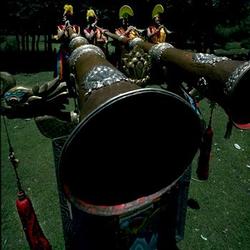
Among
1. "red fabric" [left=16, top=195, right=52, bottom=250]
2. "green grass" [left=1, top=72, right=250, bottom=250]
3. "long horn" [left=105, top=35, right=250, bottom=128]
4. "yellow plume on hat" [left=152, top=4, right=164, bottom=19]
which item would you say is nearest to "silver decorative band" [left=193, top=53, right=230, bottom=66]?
"long horn" [left=105, top=35, right=250, bottom=128]

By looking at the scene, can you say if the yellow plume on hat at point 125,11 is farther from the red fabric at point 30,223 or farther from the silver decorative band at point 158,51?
the red fabric at point 30,223

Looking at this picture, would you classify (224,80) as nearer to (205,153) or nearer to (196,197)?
(205,153)

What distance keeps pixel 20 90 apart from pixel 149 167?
1283 mm

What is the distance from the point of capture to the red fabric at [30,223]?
3162 millimetres

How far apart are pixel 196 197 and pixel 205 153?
2182 mm

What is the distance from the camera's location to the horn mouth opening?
217cm

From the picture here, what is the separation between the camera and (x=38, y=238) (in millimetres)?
3393

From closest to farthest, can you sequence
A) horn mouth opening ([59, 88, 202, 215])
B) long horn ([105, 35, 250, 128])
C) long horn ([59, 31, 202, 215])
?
long horn ([59, 31, 202, 215])
horn mouth opening ([59, 88, 202, 215])
long horn ([105, 35, 250, 128])

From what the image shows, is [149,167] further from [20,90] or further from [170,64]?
[170,64]

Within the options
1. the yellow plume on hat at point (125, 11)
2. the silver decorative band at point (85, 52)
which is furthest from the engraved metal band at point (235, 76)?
the yellow plume on hat at point (125, 11)

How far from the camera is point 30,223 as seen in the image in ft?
10.7

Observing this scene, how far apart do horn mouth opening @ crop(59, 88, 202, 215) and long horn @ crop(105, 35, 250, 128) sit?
1.63 feet

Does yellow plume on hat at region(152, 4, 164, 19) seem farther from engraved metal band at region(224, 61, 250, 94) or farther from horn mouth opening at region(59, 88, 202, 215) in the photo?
horn mouth opening at region(59, 88, 202, 215)

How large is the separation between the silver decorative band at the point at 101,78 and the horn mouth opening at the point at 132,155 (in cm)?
20
